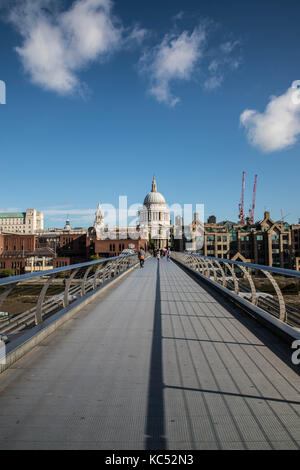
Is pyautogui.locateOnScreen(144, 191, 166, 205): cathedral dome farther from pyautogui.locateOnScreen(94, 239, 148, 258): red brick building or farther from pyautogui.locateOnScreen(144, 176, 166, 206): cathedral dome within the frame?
pyautogui.locateOnScreen(94, 239, 148, 258): red brick building

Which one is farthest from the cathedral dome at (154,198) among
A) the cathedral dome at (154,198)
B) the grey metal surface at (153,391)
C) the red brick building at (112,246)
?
the grey metal surface at (153,391)

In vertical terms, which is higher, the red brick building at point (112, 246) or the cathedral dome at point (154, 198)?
the cathedral dome at point (154, 198)

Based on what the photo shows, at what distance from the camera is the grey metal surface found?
7.07ft

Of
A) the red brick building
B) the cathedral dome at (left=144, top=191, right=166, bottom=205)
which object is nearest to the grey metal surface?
the red brick building

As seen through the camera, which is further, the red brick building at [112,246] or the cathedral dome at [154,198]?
the cathedral dome at [154,198]

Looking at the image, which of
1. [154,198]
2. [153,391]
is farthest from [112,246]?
[153,391]

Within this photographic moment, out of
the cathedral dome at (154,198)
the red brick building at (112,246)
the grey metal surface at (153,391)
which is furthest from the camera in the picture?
the cathedral dome at (154,198)

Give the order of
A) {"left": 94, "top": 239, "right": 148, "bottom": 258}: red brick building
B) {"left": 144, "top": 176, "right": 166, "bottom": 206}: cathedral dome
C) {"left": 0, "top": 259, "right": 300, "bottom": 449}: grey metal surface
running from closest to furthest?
{"left": 0, "top": 259, "right": 300, "bottom": 449}: grey metal surface → {"left": 94, "top": 239, "right": 148, "bottom": 258}: red brick building → {"left": 144, "top": 176, "right": 166, "bottom": 206}: cathedral dome

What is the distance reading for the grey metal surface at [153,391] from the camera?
215cm

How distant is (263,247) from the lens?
250 feet

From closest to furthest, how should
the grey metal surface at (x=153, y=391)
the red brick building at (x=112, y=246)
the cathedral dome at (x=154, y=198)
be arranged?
the grey metal surface at (x=153, y=391), the red brick building at (x=112, y=246), the cathedral dome at (x=154, y=198)

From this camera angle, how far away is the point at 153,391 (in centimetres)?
277

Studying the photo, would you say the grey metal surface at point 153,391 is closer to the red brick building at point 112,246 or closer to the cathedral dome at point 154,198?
the red brick building at point 112,246

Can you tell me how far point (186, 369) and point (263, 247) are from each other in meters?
77.7
